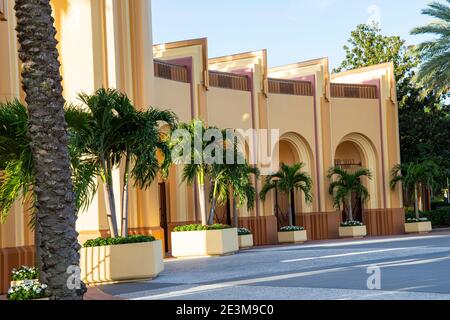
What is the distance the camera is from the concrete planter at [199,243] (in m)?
22.8

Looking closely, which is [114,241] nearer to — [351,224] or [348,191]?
[348,191]

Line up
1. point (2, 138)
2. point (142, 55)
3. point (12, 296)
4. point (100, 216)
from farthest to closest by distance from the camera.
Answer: point (142, 55) < point (100, 216) < point (2, 138) < point (12, 296)

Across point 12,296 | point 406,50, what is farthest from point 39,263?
point 406,50

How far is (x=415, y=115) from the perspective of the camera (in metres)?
39.1

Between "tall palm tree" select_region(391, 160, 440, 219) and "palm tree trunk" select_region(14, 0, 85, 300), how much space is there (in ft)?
89.0

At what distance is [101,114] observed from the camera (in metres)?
16.0

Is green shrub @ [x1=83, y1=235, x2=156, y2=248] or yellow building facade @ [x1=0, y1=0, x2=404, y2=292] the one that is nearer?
green shrub @ [x1=83, y1=235, x2=156, y2=248]

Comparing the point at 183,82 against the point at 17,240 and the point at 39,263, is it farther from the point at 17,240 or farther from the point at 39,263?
the point at 39,263

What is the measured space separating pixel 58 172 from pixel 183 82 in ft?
61.6

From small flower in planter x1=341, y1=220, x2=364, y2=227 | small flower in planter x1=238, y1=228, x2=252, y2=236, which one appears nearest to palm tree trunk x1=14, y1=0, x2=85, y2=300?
small flower in planter x1=238, y1=228, x2=252, y2=236

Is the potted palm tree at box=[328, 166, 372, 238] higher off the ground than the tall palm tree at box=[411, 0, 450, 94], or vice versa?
the tall palm tree at box=[411, 0, 450, 94]

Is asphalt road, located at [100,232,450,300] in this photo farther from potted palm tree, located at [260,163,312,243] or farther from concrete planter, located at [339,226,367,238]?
concrete planter, located at [339,226,367,238]

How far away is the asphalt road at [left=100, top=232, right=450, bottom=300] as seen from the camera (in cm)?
1201

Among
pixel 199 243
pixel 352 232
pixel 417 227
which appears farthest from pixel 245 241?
pixel 417 227
